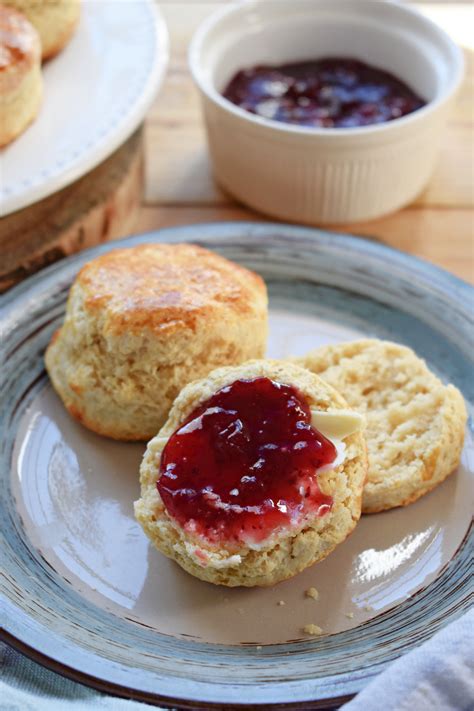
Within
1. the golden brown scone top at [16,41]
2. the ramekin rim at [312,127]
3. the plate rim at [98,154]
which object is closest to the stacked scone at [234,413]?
the plate rim at [98,154]

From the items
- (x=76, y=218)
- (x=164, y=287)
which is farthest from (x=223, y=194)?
(x=164, y=287)

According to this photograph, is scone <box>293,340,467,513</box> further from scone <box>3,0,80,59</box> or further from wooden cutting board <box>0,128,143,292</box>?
scone <box>3,0,80,59</box>

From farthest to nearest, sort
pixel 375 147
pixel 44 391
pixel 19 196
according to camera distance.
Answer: pixel 375 147 < pixel 19 196 < pixel 44 391

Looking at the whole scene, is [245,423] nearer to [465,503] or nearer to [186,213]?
[465,503]

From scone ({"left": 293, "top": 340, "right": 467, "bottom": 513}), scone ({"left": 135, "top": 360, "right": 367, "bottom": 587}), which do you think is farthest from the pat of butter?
scone ({"left": 293, "top": 340, "right": 467, "bottom": 513})

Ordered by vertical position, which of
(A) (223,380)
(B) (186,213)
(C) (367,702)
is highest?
(A) (223,380)

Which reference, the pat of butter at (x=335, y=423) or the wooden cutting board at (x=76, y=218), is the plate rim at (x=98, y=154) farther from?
the pat of butter at (x=335, y=423)

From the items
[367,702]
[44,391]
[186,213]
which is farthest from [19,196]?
[367,702]
